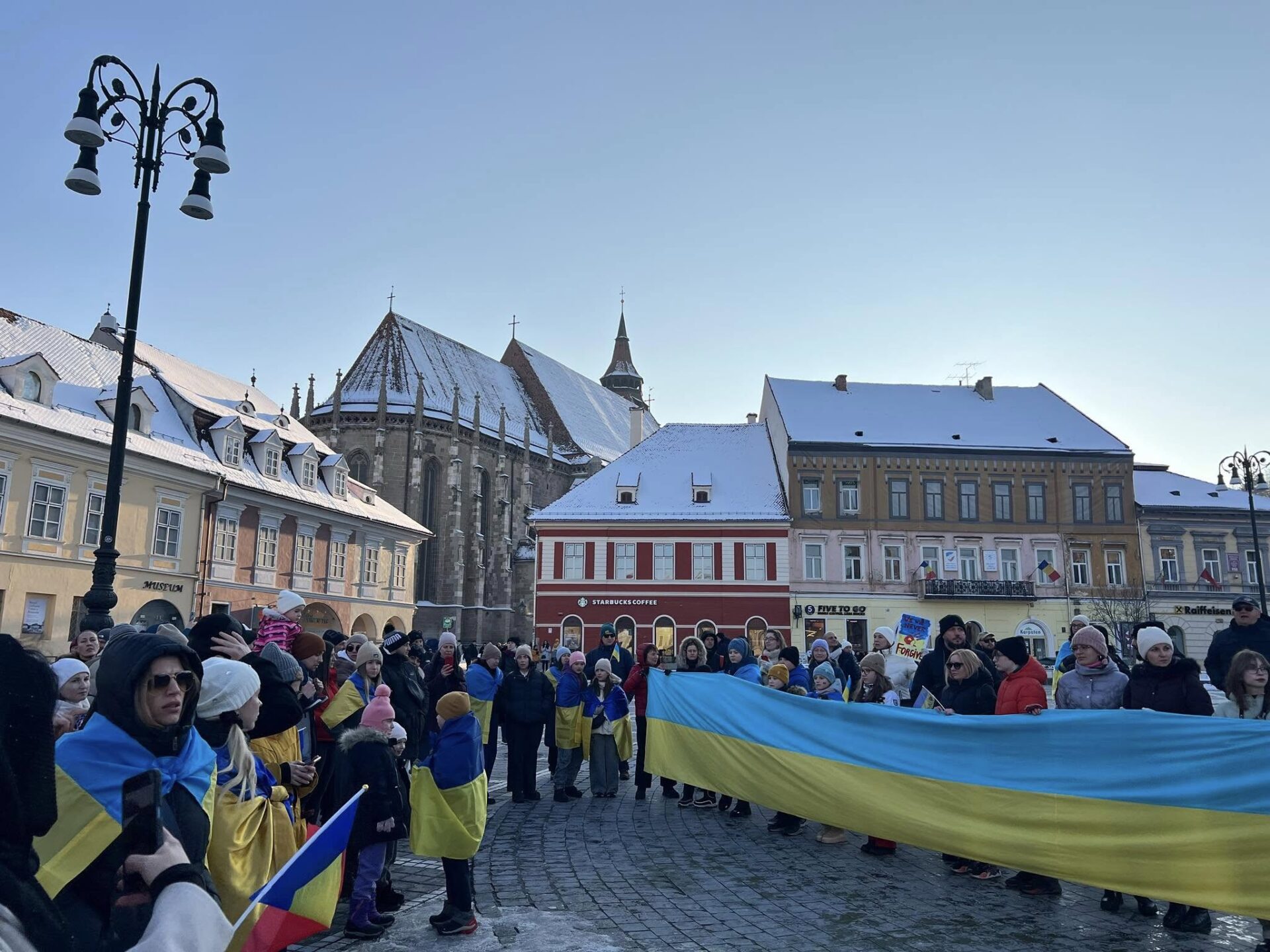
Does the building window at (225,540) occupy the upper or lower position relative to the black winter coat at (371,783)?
upper

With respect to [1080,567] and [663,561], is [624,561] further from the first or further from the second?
[1080,567]

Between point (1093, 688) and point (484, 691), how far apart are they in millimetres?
8071

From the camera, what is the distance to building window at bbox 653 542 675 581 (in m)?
40.9

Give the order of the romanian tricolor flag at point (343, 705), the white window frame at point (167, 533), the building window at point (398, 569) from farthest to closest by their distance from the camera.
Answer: the building window at point (398, 569) → the white window frame at point (167, 533) → the romanian tricolor flag at point (343, 705)

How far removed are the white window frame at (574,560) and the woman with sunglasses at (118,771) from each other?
124 feet

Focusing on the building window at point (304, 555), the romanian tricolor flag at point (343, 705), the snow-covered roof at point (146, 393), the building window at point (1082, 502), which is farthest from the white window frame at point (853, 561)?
the romanian tricolor flag at point (343, 705)

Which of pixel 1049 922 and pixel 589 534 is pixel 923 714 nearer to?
pixel 1049 922

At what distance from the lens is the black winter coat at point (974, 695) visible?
8930 millimetres

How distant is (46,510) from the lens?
25.1 m

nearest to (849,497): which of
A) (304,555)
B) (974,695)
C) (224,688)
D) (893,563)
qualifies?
(893,563)

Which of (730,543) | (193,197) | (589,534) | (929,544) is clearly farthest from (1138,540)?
(193,197)

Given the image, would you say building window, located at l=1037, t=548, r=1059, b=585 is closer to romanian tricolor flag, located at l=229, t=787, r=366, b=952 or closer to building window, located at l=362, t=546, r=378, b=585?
building window, located at l=362, t=546, r=378, b=585

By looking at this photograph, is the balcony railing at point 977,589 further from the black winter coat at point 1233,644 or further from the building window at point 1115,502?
Answer: the black winter coat at point 1233,644

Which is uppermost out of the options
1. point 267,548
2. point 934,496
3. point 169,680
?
point 934,496
